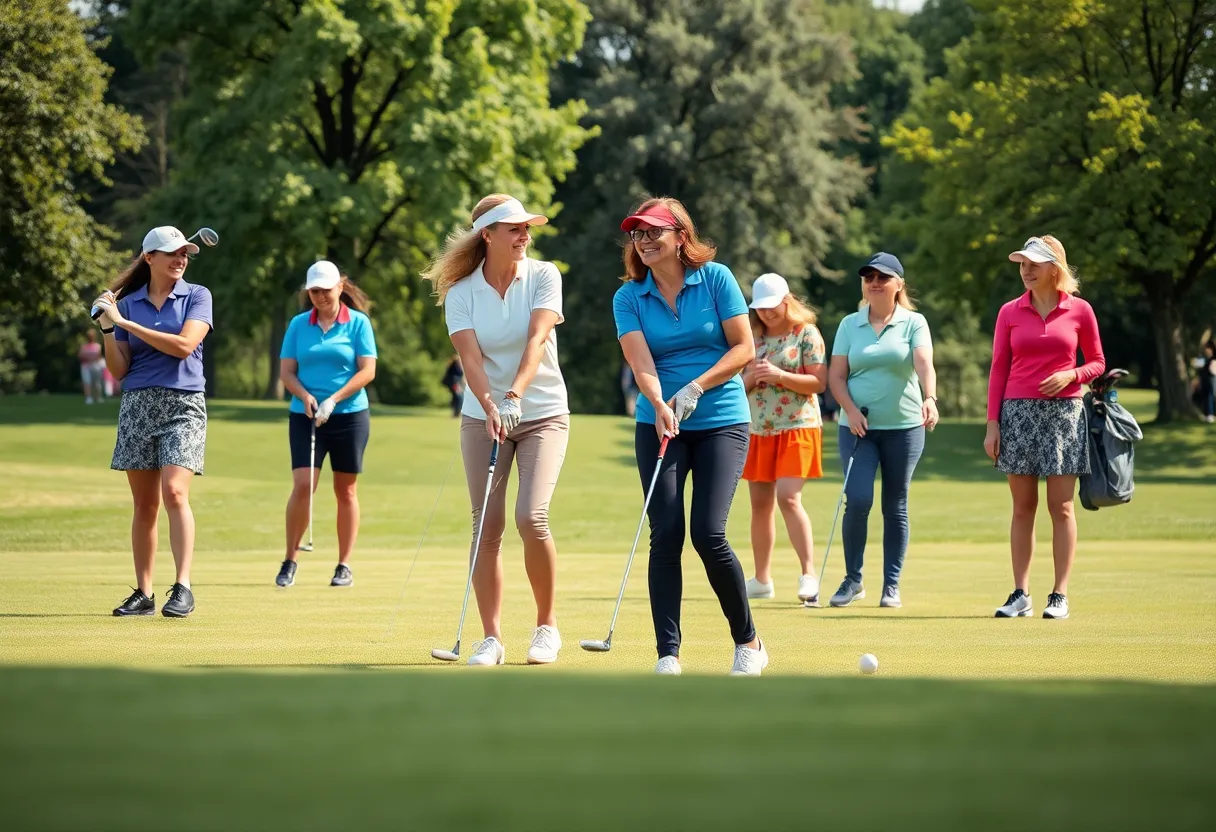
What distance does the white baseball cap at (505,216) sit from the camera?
7520mm

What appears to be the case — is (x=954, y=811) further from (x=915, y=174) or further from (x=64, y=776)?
(x=915, y=174)

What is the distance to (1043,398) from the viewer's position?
10.1 metres

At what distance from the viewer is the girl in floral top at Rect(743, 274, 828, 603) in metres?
11.5

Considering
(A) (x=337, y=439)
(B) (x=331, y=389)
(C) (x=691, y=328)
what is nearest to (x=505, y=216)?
(C) (x=691, y=328)

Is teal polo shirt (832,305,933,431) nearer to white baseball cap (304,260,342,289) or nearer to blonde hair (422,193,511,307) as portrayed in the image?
white baseball cap (304,260,342,289)

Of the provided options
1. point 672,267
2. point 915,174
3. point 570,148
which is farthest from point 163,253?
point 915,174

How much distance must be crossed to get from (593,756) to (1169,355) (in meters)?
39.4

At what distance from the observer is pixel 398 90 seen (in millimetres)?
40531

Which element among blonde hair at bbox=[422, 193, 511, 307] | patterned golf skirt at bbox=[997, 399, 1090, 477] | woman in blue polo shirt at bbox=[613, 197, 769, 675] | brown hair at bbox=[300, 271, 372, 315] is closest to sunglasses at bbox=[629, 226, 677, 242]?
woman in blue polo shirt at bbox=[613, 197, 769, 675]

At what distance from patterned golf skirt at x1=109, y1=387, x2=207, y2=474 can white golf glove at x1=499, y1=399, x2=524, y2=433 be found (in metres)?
2.95

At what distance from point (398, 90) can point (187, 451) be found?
3205 cm

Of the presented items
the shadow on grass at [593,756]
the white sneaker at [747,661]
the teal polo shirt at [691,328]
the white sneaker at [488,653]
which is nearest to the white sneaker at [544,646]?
the white sneaker at [488,653]

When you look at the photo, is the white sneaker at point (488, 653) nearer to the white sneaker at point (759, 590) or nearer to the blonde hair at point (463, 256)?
the blonde hair at point (463, 256)

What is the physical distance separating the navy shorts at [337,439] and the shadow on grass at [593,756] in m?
8.41
